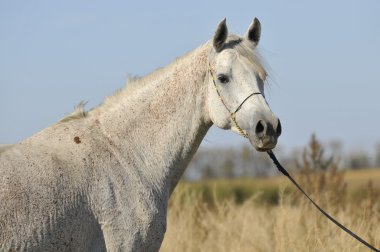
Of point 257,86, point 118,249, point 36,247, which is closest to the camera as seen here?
point 36,247

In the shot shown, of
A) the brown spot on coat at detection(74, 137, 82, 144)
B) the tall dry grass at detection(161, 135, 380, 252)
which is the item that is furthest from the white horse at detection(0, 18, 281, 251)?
the tall dry grass at detection(161, 135, 380, 252)

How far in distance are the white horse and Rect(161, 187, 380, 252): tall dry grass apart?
7.46ft

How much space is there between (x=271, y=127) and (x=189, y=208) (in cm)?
493

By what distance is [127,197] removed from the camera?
4.73 m

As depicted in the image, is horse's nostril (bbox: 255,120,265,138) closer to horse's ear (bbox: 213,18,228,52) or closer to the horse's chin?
the horse's chin

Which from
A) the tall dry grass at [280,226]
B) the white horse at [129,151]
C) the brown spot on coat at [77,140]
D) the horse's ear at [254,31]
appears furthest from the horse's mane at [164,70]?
the tall dry grass at [280,226]

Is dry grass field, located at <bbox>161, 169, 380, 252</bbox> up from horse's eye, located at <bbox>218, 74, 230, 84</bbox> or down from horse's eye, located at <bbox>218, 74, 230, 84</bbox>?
down

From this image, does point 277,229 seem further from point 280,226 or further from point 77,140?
point 77,140

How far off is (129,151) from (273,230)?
345 centimetres

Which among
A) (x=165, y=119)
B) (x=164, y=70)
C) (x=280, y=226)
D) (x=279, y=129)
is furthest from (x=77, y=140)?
(x=280, y=226)

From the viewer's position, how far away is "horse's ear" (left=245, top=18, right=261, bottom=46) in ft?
17.7

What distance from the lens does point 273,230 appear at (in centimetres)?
798

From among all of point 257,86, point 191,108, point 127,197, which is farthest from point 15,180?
point 257,86

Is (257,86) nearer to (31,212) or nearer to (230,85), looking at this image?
(230,85)
